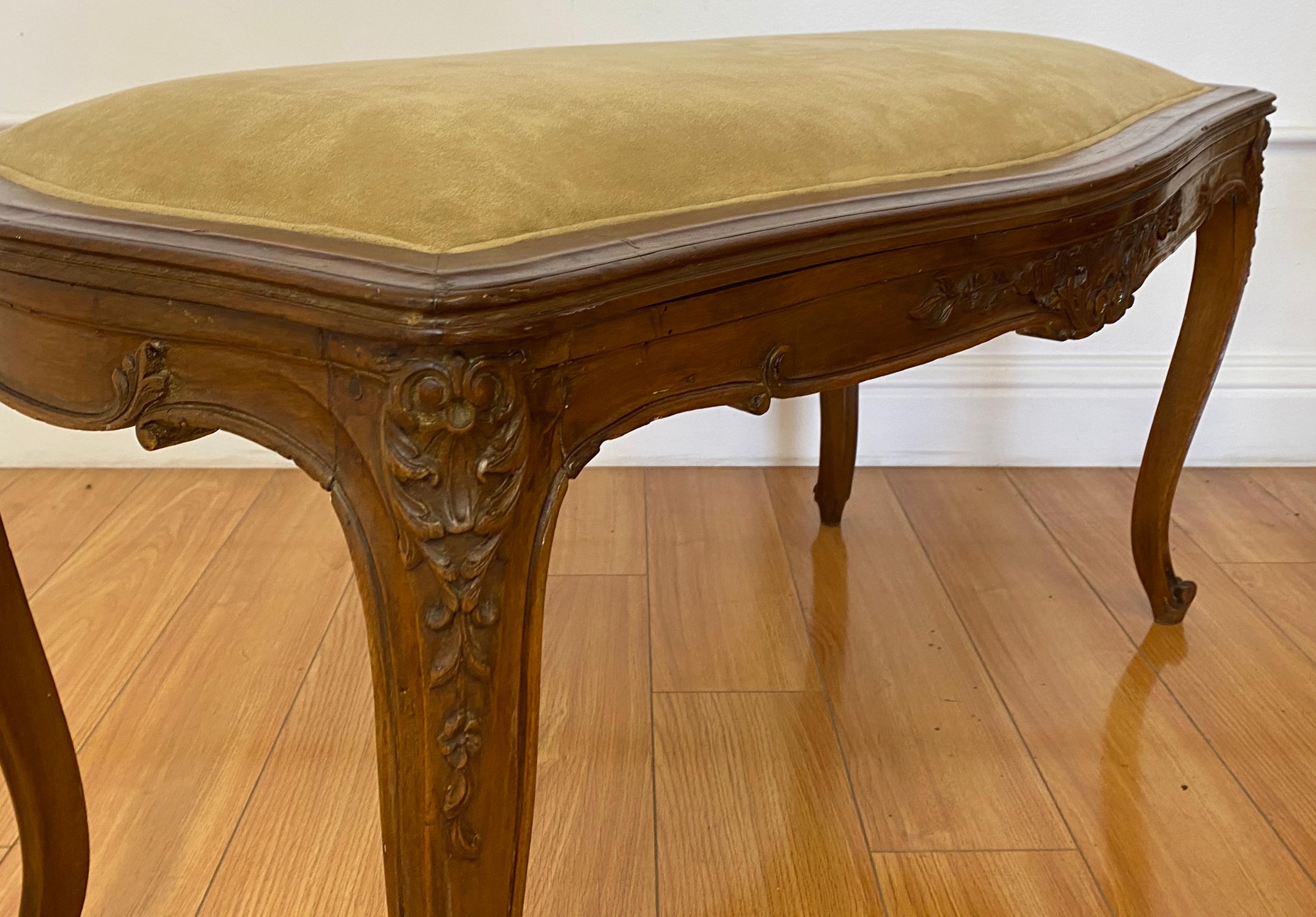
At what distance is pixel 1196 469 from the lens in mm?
1705

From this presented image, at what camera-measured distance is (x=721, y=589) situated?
1319 mm

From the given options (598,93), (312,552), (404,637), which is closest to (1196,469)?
(312,552)

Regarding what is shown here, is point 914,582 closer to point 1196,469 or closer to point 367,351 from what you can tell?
point 1196,469

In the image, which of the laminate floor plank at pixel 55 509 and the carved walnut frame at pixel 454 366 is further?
the laminate floor plank at pixel 55 509

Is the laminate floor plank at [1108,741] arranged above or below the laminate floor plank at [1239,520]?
above

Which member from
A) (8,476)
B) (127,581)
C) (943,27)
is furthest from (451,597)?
(8,476)

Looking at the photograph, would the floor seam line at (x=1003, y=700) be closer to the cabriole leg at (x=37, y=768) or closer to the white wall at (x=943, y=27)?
the white wall at (x=943, y=27)

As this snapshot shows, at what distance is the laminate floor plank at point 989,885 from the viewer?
2.76 ft

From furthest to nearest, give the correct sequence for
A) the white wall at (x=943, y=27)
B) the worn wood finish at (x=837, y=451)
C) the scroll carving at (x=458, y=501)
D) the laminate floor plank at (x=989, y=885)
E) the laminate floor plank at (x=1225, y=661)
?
1. the white wall at (x=943, y=27)
2. the worn wood finish at (x=837, y=451)
3. the laminate floor plank at (x=1225, y=661)
4. the laminate floor plank at (x=989, y=885)
5. the scroll carving at (x=458, y=501)

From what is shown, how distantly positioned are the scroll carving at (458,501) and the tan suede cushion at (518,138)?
0.21ft

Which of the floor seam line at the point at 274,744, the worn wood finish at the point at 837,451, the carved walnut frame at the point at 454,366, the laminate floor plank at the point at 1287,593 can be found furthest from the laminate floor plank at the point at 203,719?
the laminate floor plank at the point at 1287,593

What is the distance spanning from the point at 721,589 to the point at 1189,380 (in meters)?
0.53

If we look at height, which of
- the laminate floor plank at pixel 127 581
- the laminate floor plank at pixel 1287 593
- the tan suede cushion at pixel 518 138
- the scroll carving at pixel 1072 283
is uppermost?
the tan suede cushion at pixel 518 138

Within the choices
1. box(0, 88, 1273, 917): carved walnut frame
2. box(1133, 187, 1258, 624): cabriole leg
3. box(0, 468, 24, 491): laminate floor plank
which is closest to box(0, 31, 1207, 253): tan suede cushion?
box(0, 88, 1273, 917): carved walnut frame
